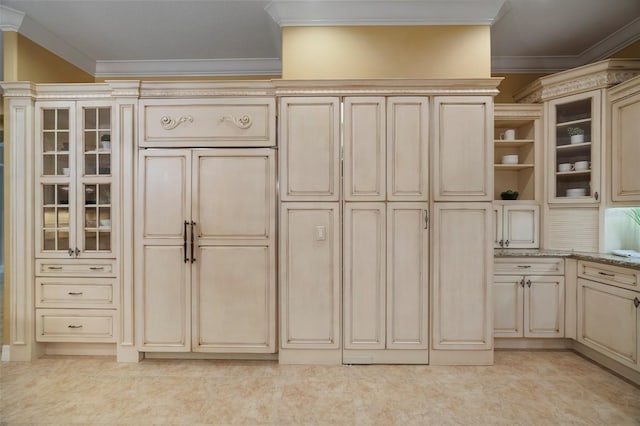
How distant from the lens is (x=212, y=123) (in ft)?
9.61

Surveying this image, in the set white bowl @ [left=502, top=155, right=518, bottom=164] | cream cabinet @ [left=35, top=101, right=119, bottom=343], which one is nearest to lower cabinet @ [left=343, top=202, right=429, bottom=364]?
white bowl @ [left=502, top=155, right=518, bottom=164]

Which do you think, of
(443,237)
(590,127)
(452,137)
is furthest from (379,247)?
(590,127)

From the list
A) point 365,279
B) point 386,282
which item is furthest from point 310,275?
point 386,282

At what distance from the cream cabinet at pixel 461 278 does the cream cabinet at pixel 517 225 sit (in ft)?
2.65

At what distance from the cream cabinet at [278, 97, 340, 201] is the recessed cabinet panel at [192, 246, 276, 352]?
637 millimetres

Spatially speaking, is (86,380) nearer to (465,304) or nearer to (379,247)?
(379,247)

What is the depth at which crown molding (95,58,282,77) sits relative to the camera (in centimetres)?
397

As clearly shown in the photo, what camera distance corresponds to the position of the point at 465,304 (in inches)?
112

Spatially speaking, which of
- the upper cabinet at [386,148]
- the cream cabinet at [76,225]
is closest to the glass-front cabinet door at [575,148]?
the upper cabinet at [386,148]

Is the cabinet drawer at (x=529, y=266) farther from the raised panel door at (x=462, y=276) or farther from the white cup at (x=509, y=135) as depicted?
the white cup at (x=509, y=135)

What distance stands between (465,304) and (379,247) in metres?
0.86

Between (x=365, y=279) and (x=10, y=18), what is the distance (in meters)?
3.86

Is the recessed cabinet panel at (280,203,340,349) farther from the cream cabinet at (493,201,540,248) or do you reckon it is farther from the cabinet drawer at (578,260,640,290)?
the cabinet drawer at (578,260,640,290)

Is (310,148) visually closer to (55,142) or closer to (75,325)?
(55,142)
